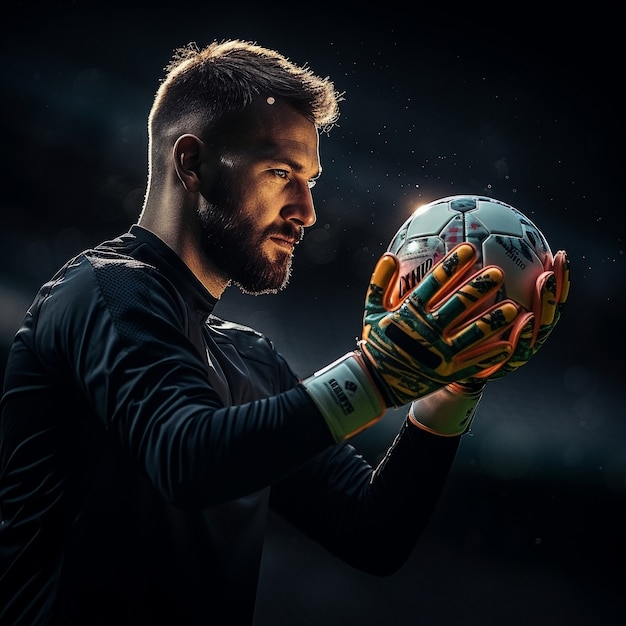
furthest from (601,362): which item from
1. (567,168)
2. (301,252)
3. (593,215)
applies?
(301,252)

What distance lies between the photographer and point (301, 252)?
3.65 meters

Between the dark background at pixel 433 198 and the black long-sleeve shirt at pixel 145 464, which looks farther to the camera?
the dark background at pixel 433 198

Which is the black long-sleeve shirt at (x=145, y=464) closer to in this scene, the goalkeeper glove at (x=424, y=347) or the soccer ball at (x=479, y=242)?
the goalkeeper glove at (x=424, y=347)

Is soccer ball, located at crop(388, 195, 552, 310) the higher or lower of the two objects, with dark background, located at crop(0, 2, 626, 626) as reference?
higher

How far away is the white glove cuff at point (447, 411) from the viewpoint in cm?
171

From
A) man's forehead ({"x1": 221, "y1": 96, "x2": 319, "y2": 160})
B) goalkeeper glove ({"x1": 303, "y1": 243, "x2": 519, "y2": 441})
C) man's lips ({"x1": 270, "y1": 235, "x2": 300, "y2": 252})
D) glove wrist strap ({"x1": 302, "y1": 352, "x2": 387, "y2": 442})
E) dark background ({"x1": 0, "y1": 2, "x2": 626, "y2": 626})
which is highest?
man's forehead ({"x1": 221, "y1": 96, "x2": 319, "y2": 160})

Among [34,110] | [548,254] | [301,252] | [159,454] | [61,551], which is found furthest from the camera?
[301,252]

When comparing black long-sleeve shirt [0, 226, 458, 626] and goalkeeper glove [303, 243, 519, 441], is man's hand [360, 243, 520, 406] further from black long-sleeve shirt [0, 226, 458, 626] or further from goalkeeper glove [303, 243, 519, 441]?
black long-sleeve shirt [0, 226, 458, 626]

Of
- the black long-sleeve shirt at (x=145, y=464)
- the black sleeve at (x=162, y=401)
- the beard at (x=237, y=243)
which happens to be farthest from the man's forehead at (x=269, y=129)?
the black sleeve at (x=162, y=401)

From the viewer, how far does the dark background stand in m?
3.48

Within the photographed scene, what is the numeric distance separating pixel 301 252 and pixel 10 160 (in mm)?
1539

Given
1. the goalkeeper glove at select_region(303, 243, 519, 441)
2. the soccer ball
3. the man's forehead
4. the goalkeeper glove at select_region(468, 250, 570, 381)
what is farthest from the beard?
the goalkeeper glove at select_region(468, 250, 570, 381)

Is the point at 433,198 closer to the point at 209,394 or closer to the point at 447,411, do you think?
the point at 447,411

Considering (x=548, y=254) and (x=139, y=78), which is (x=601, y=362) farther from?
(x=139, y=78)
